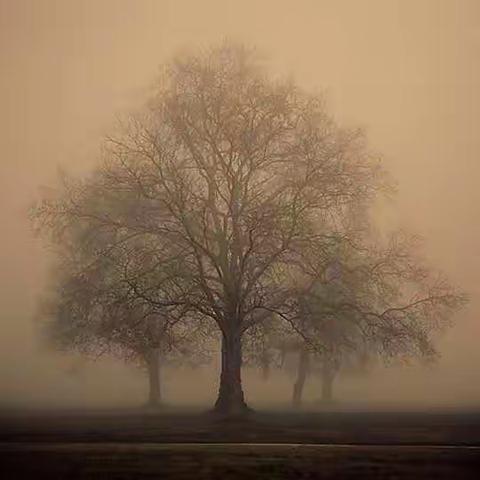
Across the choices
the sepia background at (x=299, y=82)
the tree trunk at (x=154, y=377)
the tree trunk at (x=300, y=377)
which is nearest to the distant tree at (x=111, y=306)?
the tree trunk at (x=154, y=377)

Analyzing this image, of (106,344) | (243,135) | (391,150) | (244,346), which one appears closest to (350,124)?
(391,150)

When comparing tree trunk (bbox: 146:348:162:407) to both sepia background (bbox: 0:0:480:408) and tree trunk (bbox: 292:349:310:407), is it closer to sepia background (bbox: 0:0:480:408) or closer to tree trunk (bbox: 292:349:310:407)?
sepia background (bbox: 0:0:480:408)

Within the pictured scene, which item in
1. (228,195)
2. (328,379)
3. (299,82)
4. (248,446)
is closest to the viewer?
(248,446)

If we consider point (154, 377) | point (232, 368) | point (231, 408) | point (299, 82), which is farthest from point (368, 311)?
point (299, 82)

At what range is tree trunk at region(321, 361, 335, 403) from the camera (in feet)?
13.2

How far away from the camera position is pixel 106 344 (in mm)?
4055

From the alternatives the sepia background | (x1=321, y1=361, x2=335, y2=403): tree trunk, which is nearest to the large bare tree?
the sepia background

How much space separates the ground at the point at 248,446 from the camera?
3.86 meters

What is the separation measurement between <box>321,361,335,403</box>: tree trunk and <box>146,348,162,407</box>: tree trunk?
0.96 m

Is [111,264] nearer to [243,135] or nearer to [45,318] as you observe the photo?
[45,318]

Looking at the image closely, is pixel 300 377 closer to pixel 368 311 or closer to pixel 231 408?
pixel 231 408

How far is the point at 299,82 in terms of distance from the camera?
428 centimetres

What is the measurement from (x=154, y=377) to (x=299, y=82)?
2.00 m

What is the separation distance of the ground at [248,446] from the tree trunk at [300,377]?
0.28 ft
